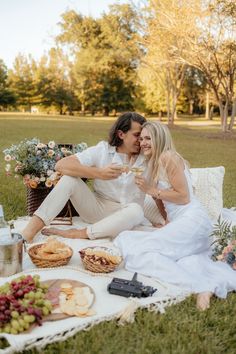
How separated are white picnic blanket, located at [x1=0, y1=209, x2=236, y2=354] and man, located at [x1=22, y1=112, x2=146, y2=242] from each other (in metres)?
0.42

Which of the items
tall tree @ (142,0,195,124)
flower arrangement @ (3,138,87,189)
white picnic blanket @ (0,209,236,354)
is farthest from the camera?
tall tree @ (142,0,195,124)

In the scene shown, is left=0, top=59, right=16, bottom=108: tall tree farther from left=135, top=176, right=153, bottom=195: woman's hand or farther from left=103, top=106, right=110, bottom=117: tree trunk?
left=135, top=176, right=153, bottom=195: woman's hand

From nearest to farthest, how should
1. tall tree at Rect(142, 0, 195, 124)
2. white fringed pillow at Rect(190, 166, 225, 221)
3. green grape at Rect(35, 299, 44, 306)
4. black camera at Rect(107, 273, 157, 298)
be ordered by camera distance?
green grape at Rect(35, 299, 44, 306), black camera at Rect(107, 273, 157, 298), white fringed pillow at Rect(190, 166, 225, 221), tall tree at Rect(142, 0, 195, 124)

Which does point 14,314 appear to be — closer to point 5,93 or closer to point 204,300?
point 204,300

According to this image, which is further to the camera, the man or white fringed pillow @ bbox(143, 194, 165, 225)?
white fringed pillow @ bbox(143, 194, 165, 225)

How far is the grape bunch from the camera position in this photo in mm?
2814

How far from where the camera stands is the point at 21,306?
2.88 m

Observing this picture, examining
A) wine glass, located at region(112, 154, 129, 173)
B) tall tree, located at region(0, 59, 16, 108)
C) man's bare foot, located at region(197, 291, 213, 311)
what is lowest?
man's bare foot, located at region(197, 291, 213, 311)

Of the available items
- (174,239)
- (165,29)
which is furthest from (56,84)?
(174,239)

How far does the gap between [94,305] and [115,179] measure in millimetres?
2053

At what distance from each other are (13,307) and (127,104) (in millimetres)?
52714

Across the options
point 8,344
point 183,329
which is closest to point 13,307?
point 8,344

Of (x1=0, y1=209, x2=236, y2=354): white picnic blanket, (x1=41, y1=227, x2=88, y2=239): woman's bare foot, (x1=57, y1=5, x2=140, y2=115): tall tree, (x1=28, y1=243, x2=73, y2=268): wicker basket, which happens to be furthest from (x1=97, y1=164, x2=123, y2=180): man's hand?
(x1=57, y1=5, x2=140, y2=115): tall tree

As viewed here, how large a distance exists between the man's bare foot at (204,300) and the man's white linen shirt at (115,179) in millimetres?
1875
